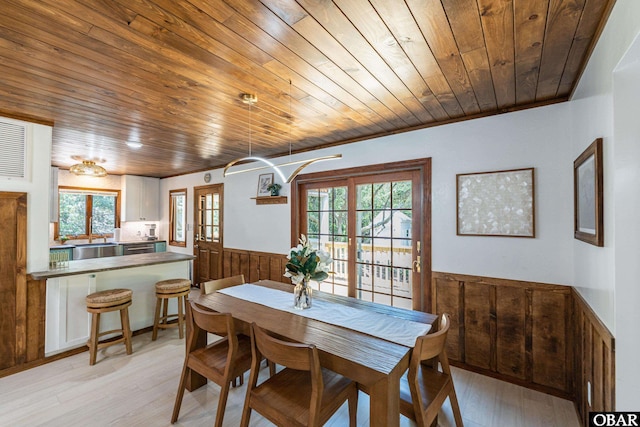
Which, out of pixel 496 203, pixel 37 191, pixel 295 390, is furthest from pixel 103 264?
pixel 496 203

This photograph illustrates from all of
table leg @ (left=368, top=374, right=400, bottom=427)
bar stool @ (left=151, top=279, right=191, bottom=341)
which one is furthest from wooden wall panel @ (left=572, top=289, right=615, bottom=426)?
bar stool @ (left=151, top=279, right=191, bottom=341)

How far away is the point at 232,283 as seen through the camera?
9.33 feet

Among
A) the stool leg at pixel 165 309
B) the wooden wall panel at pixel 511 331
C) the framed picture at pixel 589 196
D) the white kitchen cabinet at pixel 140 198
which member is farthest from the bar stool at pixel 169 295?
the framed picture at pixel 589 196

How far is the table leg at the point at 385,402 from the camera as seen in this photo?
127 centimetres

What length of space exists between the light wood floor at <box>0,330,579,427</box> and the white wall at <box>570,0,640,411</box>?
3.55 feet

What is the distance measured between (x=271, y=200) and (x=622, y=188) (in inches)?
144

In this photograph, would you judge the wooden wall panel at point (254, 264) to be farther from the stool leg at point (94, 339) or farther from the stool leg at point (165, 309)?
the stool leg at point (94, 339)

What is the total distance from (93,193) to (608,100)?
7.39 metres

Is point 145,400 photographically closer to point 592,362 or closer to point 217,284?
point 217,284

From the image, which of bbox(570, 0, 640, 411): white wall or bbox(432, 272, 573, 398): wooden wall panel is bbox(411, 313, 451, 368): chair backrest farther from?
bbox(432, 272, 573, 398): wooden wall panel

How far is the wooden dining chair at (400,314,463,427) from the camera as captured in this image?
4.57 feet

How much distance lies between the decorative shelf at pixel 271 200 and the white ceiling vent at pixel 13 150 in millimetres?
2528

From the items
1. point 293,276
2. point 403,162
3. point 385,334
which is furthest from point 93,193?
point 385,334

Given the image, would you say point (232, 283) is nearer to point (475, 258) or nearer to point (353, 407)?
point (353, 407)
